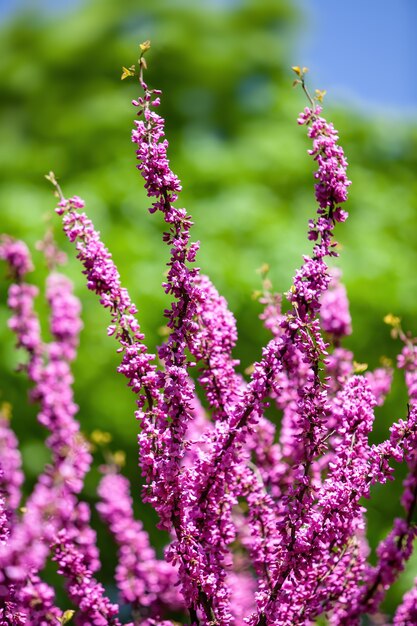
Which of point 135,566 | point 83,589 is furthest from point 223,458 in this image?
point 135,566

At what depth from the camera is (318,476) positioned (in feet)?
7.86

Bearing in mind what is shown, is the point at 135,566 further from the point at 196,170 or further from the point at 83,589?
the point at 196,170

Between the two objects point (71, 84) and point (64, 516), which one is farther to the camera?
point (71, 84)

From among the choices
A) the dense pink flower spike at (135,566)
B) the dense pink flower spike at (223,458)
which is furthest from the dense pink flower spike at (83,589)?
the dense pink flower spike at (135,566)

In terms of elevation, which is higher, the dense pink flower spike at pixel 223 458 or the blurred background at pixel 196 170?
the blurred background at pixel 196 170

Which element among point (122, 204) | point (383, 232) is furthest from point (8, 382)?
point (383, 232)

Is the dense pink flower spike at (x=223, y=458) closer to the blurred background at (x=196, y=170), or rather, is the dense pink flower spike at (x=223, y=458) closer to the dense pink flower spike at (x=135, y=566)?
the dense pink flower spike at (x=135, y=566)

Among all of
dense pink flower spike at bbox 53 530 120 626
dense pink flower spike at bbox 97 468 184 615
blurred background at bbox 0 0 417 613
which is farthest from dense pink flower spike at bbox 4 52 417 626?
blurred background at bbox 0 0 417 613

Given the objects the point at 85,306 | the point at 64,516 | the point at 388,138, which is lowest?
the point at 64,516

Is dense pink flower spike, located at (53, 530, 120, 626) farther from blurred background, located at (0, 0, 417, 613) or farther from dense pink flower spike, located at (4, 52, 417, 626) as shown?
blurred background, located at (0, 0, 417, 613)

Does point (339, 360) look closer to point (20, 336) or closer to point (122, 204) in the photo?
point (20, 336)

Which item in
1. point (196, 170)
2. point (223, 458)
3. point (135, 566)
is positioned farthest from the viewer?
point (196, 170)

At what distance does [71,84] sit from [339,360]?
20.3ft

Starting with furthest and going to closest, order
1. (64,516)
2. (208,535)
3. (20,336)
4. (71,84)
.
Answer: (71,84)
(20,336)
(64,516)
(208,535)
